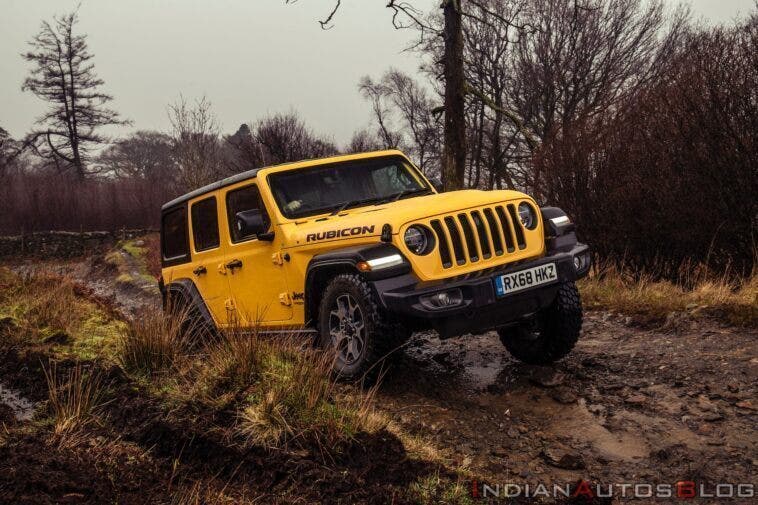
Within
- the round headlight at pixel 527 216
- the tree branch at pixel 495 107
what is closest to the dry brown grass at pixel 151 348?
the round headlight at pixel 527 216

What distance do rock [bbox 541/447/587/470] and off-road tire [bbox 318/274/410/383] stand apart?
4.04 ft

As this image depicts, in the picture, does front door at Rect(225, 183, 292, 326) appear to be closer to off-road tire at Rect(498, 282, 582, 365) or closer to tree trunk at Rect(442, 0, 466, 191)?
off-road tire at Rect(498, 282, 582, 365)

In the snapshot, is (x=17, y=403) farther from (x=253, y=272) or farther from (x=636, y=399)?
(x=636, y=399)

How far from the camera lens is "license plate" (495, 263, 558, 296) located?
438 cm

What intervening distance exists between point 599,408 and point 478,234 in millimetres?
1411

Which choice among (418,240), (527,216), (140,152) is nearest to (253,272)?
(418,240)

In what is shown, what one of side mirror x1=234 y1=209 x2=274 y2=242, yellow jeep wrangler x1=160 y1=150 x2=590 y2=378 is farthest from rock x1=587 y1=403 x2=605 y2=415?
side mirror x1=234 y1=209 x2=274 y2=242

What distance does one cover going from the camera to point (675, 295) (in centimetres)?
707

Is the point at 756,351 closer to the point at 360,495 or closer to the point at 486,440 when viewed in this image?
the point at 486,440

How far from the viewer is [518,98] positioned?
2828 centimetres

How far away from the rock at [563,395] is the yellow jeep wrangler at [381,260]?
488mm

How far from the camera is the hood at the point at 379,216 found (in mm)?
4457

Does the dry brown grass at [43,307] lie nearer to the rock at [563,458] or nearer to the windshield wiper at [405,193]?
the windshield wiper at [405,193]

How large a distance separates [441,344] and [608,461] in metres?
3.17
